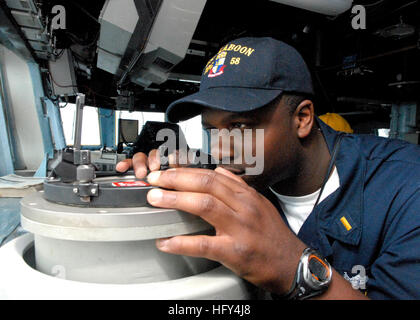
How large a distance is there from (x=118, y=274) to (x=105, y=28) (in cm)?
231

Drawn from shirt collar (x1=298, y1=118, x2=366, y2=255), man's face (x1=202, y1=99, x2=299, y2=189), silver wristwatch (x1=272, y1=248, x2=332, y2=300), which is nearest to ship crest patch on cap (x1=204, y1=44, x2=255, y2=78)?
man's face (x1=202, y1=99, x2=299, y2=189)

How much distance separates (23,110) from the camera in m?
3.00

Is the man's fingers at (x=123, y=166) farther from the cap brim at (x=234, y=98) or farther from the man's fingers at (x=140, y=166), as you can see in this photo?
the cap brim at (x=234, y=98)

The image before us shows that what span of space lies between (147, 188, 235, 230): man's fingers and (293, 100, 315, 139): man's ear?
53cm

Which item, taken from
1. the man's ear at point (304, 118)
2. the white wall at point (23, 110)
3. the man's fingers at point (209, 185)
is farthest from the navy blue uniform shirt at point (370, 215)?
the white wall at point (23, 110)

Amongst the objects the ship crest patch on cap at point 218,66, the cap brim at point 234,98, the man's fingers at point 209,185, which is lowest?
the man's fingers at point 209,185

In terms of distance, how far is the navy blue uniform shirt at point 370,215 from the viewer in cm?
67

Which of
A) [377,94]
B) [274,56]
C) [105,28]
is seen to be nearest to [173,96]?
[377,94]

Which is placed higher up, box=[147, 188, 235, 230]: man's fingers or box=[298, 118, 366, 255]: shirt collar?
box=[147, 188, 235, 230]: man's fingers

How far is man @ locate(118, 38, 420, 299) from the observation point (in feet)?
1.50

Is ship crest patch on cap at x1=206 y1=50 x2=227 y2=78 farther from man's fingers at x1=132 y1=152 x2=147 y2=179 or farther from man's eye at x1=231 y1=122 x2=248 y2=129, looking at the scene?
man's fingers at x1=132 y1=152 x2=147 y2=179

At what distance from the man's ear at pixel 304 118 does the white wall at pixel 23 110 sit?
10.0ft

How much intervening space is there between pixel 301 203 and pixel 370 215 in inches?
9.1

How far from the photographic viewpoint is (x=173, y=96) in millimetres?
9641
